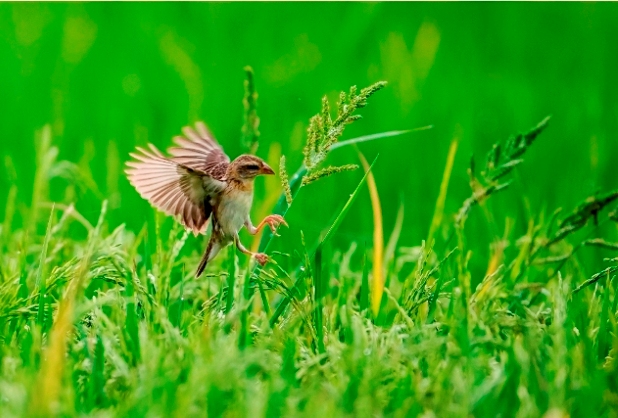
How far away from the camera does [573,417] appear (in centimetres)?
268

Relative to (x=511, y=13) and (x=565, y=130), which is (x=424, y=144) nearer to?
(x=565, y=130)

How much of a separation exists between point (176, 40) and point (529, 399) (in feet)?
20.0

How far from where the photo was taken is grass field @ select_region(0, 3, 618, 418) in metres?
2.64

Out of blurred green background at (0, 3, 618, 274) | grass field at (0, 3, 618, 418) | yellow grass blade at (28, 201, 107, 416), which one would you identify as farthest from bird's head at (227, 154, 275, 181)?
blurred green background at (0, 3, 618, 274)

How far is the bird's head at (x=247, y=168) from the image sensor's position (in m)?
3.20

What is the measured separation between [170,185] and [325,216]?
2.11 metres

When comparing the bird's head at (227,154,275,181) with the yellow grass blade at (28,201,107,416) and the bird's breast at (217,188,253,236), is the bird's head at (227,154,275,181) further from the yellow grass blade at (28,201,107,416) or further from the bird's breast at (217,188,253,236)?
the yellow grass blade at (28,201,107,416)

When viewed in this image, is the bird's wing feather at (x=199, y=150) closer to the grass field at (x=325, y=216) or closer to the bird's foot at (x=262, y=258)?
the grass field at (x=325, y=216)

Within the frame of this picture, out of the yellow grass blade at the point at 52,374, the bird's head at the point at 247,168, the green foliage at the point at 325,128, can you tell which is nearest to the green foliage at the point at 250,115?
the bird's head at the point at 247,168

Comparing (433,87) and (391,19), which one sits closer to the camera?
(433,87)

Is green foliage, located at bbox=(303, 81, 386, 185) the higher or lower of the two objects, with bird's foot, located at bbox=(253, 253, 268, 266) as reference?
higher

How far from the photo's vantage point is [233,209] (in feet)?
10.5

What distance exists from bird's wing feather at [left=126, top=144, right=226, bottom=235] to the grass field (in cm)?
18

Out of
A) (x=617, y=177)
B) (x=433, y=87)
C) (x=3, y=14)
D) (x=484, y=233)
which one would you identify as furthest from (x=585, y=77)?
(x=3, y=14)
